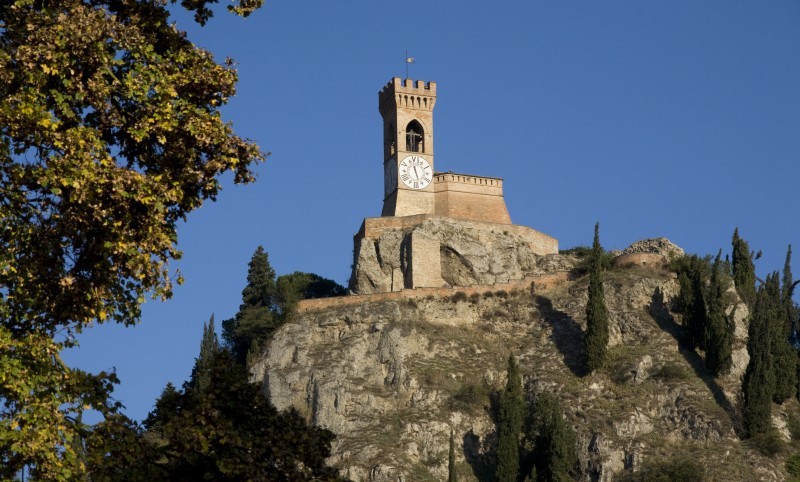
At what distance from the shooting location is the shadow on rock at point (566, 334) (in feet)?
207

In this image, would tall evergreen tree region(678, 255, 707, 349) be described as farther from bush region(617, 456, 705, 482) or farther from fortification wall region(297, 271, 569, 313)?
bush region(617, 456, 705, 482)

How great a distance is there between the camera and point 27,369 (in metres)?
15.6

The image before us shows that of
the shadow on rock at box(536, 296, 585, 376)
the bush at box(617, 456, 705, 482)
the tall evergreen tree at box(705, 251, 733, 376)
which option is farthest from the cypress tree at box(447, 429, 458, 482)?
the tall evergreen tree at box(705, 251, 733, 376)

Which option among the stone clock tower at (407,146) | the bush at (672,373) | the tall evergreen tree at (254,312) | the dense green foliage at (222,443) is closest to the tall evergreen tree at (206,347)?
the tall evergreen tree at (254,312)

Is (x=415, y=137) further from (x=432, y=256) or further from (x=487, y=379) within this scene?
(x=487, y=379)

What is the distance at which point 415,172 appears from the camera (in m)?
73.3

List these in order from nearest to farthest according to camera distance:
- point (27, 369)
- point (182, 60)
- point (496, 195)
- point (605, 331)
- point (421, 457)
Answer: point (27, 369) → point (182, 60) → point (421, 457) → point (605, 331) → point (496, 195)

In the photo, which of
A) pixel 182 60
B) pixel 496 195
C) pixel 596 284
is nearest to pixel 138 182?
pixel 182 60

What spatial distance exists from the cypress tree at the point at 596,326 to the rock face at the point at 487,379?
63 centimetres

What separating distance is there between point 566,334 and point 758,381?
973 centimetres

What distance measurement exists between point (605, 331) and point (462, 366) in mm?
6481

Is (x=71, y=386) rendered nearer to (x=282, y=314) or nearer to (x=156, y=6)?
(x=156, y=6)

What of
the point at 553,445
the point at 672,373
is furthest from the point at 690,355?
the point at 553,445

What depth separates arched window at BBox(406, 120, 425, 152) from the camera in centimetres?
7438
